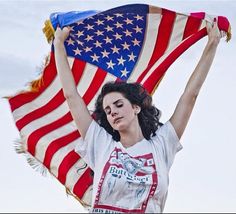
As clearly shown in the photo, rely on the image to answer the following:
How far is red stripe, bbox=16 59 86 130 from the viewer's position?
472 centimetres

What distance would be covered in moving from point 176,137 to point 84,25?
113cm

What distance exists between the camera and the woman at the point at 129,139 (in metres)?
3.96

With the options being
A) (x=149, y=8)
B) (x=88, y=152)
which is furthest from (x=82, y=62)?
(x=88, y=152)

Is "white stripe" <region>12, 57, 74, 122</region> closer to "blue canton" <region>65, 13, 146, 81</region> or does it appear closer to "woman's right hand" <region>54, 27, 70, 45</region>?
"blue canton" <region>65, 13, 146, 81</region>

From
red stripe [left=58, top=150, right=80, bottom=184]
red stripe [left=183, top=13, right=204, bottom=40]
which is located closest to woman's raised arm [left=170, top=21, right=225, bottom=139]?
red stripe [left=183, top=13, right=204, bottom=40]

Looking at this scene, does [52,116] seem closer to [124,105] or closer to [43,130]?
[43,130]

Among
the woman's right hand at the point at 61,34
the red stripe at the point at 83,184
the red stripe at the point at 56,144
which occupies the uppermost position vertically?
the woman's right hand at the point at 61,34

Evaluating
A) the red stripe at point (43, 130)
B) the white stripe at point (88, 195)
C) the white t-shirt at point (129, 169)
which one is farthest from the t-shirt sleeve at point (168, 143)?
the red stripe at point (43, 130)

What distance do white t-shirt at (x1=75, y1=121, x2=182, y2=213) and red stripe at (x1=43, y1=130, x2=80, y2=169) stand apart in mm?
476

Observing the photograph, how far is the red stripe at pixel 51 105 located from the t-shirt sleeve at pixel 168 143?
91 cm

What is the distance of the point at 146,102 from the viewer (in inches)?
170

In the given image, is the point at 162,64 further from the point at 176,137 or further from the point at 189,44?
the point at 176,137

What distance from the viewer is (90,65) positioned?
4.96m

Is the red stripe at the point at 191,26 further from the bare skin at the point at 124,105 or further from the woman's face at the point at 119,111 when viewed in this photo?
the woman's face at the point at 119,111
